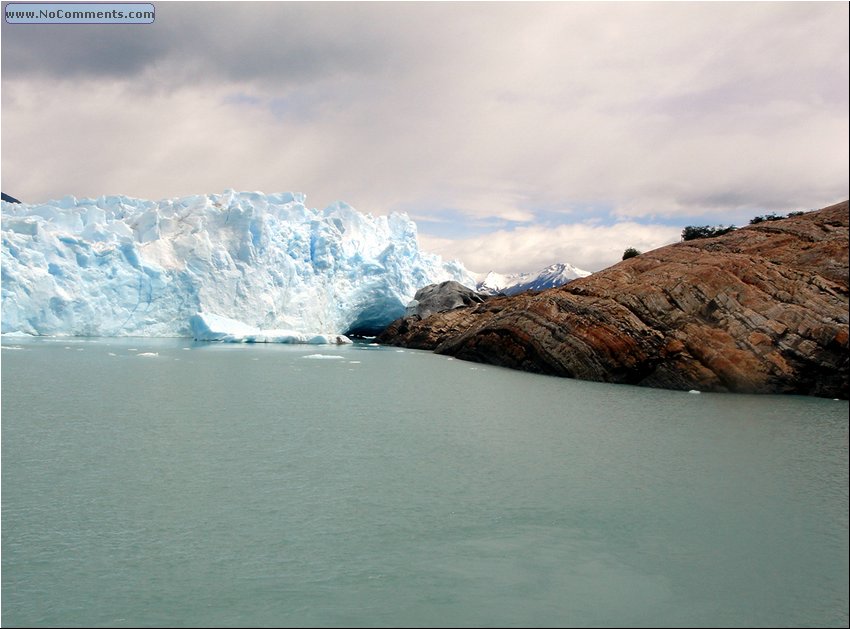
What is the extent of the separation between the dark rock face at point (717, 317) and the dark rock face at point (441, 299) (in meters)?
16.6

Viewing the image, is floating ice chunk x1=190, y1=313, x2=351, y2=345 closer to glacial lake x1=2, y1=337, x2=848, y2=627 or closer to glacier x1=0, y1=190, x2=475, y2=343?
glacier x1=0, y1=190, x2=475, y2=343

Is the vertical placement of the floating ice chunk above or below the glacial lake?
above

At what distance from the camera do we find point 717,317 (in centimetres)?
1825

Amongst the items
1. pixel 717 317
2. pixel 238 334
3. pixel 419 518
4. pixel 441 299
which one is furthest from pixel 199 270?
pixel 419 518

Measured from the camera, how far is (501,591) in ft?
15.1

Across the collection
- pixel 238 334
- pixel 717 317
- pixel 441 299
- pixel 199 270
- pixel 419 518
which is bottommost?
pixel 419 518

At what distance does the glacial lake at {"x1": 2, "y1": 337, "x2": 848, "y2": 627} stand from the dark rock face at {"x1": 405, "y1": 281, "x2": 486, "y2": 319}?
28.5 meters

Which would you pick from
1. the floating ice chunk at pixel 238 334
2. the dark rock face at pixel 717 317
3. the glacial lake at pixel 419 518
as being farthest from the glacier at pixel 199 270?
the glacial lake at pixel 419 518

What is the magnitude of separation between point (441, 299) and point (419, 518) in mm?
35328

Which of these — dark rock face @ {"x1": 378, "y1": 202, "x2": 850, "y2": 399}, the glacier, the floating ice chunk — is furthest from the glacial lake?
the glacier

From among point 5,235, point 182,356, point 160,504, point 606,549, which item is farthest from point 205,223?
point 606,549

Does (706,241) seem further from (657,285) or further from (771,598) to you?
(771,598)

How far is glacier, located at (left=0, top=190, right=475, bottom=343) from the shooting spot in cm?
3494

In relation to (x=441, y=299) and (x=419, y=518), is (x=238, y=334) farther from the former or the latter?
(x=419, y=518)
